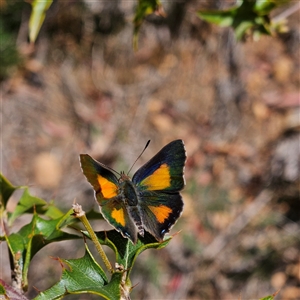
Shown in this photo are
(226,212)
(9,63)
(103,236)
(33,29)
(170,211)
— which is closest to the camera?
(103,236)

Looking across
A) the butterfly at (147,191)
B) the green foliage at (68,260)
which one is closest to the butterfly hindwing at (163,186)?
the butterfly at (147,191)

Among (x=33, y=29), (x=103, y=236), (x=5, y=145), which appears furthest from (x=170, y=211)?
(x=5, y=145)

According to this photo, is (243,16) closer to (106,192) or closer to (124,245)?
(106,192)

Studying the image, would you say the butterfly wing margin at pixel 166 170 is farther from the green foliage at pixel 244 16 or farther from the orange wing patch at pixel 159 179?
the green foliage at pixel 244 16

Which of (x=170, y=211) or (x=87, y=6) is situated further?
(x=87, y=6)

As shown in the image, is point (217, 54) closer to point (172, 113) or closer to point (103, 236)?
point (172, 113)

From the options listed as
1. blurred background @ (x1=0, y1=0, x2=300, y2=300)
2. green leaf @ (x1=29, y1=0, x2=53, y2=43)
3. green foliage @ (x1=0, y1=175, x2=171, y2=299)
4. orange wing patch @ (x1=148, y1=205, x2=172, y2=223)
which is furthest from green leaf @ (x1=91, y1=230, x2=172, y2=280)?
blurred background @ (x1=0, y1=0, x2=300, y2=300)
